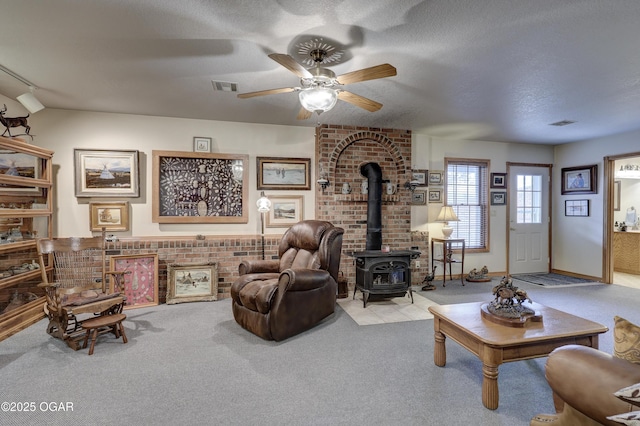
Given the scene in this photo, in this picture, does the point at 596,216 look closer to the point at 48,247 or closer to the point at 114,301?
the point at 114,301

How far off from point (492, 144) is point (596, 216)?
6.85 feet

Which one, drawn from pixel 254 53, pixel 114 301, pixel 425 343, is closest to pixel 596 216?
pixel 425 343

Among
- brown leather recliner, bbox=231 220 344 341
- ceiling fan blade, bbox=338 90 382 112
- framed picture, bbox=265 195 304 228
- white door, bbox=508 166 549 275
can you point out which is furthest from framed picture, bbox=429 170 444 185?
ceiling fan blade, bbox=338 90 382 112

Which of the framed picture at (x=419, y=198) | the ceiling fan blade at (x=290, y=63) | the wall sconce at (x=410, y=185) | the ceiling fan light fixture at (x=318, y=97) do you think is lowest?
the framed picture at (x=419, y=198)

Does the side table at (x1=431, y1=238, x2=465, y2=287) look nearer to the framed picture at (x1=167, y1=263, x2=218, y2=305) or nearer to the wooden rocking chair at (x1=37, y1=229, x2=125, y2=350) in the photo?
the framed picture at (x1=167, y1=263, x2=218, y2=305)

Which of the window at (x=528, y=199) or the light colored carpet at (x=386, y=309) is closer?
the light colored carpet at (x=386, y=309)

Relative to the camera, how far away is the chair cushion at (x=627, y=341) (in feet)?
3.64

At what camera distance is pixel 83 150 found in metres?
4.12

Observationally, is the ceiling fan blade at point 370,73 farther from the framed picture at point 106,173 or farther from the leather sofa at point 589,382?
the framed picture at point 106,173

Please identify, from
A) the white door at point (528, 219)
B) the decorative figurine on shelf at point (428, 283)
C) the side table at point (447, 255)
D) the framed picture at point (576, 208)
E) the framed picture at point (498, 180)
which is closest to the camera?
the decorative figurine on shelf at point (428, 283)

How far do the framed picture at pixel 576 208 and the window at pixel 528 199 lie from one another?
1.35 ft

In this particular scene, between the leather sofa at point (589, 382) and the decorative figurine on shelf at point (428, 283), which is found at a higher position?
the leather sofa at point (589, 382)

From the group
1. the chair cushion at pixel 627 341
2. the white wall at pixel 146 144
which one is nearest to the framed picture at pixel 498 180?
the white wall at pixel 146 144

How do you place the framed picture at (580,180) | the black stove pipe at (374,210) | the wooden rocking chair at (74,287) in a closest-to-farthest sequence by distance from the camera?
the wooden rocking chair at (74,287), the black stove pipe at (374,210), the framed picture at (580,180)
